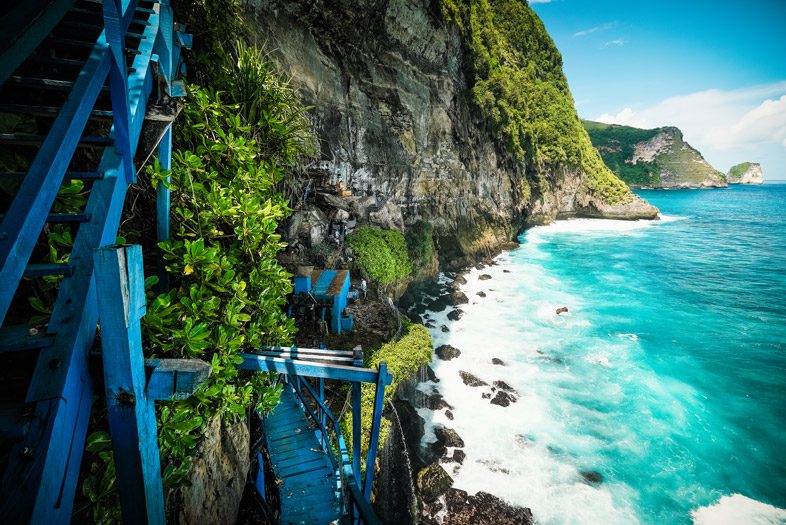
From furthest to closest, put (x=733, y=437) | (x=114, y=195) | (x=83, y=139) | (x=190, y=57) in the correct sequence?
(x=733, y=437), (x=190, y=57), (x=83, y=139), (x=114, y=195)

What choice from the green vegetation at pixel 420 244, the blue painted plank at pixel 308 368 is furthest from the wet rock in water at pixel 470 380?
the blue painted plank at pixel 308 368

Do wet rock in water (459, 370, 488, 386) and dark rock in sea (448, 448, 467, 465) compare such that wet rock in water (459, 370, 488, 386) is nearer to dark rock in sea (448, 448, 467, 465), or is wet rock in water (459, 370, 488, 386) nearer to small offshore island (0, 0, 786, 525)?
small offshore island (0, 0, 786, 525)

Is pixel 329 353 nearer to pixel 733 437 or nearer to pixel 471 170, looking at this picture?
pixel 733 437

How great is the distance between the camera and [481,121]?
28188 mm

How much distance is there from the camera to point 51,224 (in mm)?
2324

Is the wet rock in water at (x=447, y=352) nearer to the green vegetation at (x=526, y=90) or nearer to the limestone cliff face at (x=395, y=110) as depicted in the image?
the limestone cliff face at (x=395, y=110)

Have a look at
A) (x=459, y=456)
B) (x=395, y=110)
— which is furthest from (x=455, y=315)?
(x=395, y=110)

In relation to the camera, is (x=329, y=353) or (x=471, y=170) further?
(x=471, y=170)

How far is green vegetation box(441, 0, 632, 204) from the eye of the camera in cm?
2736

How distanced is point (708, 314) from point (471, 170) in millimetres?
19751

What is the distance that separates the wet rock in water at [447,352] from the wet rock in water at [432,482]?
559 cm

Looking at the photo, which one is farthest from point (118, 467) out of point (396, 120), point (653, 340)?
point (653, 340)

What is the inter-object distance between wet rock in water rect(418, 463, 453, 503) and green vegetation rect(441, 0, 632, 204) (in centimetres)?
2773

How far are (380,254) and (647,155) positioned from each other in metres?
139
